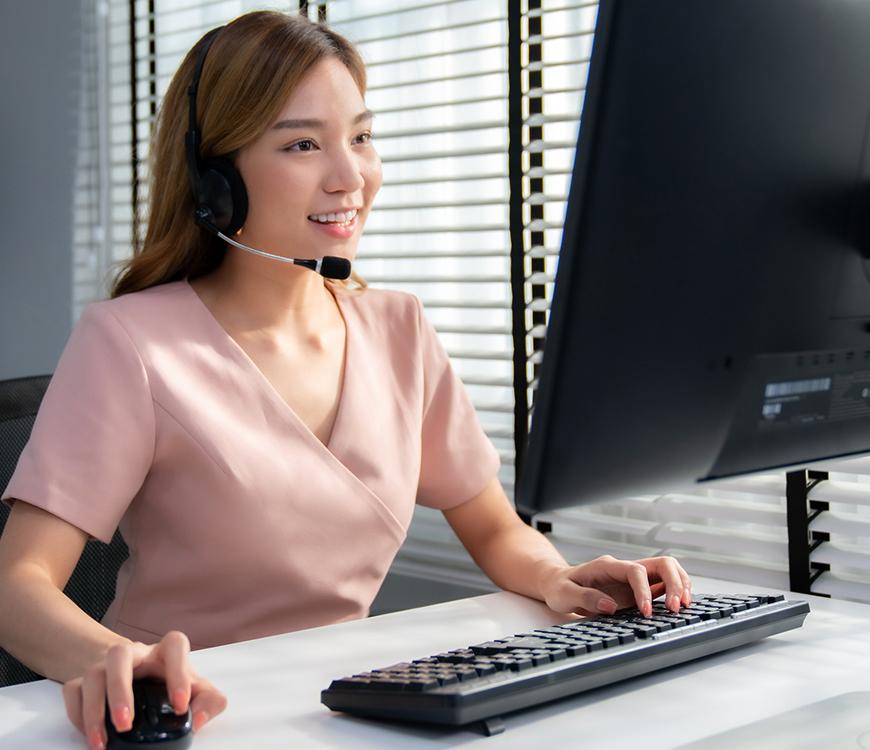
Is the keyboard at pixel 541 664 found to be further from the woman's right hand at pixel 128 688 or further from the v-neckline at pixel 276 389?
the v-neckline at pixel 276 389

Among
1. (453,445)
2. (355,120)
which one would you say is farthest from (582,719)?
(355,120)

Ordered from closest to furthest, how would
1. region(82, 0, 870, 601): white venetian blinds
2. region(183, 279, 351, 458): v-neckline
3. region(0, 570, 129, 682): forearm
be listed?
region(0, 570, 129, 682): forearm → region(183, 279, 351, 458): v-neckline → region(82, 0, 870, 601): white venetian blinds

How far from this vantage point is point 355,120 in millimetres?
1419

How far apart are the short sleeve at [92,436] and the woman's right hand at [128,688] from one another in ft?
1.29

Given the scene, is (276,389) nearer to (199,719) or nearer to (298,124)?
(298,124)

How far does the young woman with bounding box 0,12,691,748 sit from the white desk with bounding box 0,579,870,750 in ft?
0.57

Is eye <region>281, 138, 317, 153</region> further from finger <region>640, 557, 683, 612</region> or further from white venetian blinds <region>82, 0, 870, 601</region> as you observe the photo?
finger <region>640, 557, 683, 612</region>

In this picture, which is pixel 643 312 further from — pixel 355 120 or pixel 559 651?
pixel 355 120

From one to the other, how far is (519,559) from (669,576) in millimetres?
280

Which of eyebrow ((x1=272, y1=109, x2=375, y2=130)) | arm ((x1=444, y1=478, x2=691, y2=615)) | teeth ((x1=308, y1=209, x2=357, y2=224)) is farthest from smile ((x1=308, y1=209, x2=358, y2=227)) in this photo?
arm ((x1=444, y1=478, x2=691, y2=615))

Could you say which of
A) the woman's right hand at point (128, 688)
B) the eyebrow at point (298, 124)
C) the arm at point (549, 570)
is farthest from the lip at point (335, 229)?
the woman's right hand at point (128, 688)

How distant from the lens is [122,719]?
781 millimetres

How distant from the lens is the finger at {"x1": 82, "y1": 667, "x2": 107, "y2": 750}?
0.79 m

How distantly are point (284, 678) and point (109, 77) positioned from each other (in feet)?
7.38
